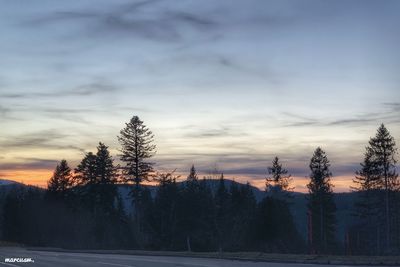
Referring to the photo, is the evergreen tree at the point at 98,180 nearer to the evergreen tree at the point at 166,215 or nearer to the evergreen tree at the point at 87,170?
the evergreen tree at the point at 87,170

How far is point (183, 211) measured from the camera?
2184 inches

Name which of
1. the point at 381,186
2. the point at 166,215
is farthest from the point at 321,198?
the point at 166,215

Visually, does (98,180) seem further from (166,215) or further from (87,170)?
(166,215)

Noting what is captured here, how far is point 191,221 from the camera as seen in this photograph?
54.8m

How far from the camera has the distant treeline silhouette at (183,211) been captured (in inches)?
2151

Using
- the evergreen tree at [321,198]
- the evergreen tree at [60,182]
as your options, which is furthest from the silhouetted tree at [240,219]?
the evergreen tree at [60,182]

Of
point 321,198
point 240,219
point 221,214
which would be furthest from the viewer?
point 321,198

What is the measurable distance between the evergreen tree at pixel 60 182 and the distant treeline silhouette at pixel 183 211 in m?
0.15

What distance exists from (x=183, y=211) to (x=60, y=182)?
3848 cm

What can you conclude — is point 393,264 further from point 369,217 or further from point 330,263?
point 369,217

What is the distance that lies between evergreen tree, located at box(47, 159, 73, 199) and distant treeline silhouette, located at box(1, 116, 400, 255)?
15 centimetres

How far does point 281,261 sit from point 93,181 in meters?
57.4

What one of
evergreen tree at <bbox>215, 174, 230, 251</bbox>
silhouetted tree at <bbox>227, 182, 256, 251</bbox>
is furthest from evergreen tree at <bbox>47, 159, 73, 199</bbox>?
evergreen tree at <bbox>215, 174, 230, 251</bbox>

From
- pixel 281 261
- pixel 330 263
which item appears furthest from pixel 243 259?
pixel 330 263
